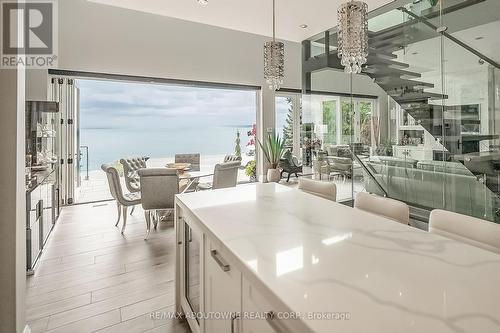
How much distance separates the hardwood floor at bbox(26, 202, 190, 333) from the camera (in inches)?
76.4

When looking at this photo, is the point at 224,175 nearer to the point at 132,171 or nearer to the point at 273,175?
the point at 132,171

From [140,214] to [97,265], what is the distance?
6.51 feet

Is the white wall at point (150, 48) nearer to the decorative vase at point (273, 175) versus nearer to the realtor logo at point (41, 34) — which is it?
the realtor logo at point (41, 34)

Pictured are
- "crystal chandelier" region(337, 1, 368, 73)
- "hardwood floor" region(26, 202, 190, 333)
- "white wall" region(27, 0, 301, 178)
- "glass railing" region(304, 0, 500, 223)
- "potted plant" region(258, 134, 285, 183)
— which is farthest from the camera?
"potted plant" region(258, 134, 285, 183)

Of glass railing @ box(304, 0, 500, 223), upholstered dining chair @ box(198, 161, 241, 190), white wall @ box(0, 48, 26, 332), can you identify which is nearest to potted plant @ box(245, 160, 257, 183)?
upholstered dining chair @ box(198, 161, 241, 190)

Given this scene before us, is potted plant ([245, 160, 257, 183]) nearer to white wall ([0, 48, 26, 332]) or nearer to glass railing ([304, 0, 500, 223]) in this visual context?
glass railing ([304, 0, 500, 223])

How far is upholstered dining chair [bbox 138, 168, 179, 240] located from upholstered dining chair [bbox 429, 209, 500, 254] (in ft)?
9.50

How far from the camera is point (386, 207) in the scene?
169 cm

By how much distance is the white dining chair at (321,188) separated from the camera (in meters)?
2.22

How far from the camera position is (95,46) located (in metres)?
4.99

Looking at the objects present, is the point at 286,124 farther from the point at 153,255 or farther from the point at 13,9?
the point at 13,9

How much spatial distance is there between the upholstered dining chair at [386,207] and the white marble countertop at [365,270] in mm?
219

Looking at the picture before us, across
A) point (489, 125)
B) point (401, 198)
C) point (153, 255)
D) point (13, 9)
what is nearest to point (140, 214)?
point (153, 255)

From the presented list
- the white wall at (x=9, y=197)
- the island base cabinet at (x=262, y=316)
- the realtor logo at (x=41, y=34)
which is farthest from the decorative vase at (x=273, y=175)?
the island base cabinet at (x=262, y=316)
